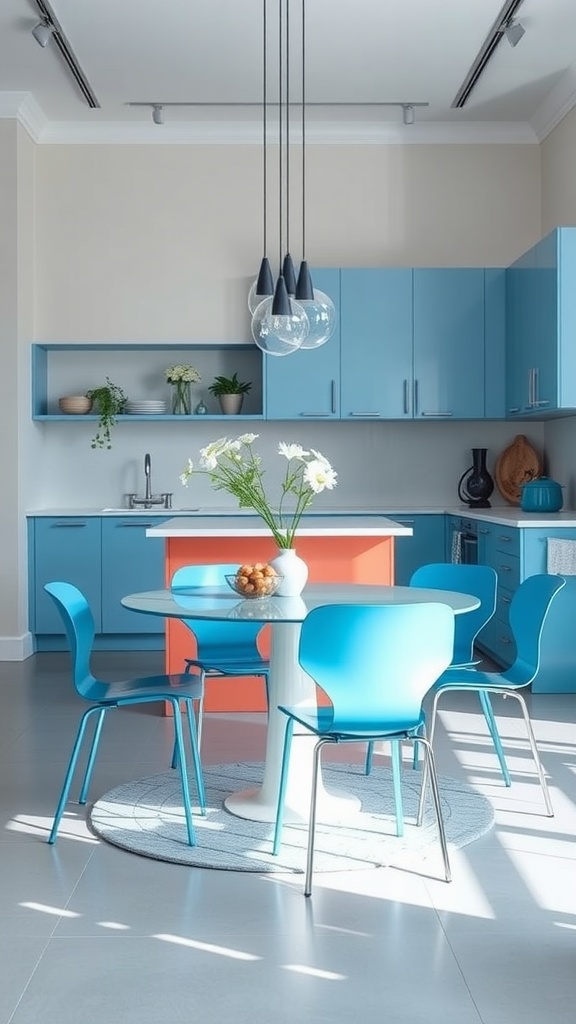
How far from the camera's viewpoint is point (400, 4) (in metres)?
5.53

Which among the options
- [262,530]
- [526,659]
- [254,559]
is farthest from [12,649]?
[526,659]

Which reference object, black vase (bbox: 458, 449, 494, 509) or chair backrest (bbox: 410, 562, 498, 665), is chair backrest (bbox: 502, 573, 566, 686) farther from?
black vase (bbox: 458, 449, 494, 509)

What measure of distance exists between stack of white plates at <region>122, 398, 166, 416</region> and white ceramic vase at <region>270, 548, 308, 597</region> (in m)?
3.77

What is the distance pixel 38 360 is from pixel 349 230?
220 centimetres

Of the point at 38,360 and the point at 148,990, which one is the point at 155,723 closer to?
the point at 148,990

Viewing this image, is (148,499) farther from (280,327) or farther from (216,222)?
(280,327)

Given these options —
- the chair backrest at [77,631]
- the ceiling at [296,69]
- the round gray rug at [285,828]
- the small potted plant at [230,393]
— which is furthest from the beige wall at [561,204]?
the chair backrest at [77,631]

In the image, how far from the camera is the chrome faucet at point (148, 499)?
24.5 ft

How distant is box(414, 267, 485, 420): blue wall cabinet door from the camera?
23.6 ft

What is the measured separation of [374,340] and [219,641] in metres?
3.34

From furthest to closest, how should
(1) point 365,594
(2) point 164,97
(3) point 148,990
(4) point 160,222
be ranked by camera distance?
(4) point 160,222, (2) point 164,97, (1) point 365,594, (3) point 148,990

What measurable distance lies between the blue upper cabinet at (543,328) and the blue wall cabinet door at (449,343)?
21cm

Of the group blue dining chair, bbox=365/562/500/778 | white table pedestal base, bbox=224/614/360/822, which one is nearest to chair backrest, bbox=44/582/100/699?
white table pedestal base, bbox=224/614/360/822

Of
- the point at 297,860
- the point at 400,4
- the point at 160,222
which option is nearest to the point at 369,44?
the point at 400,4
